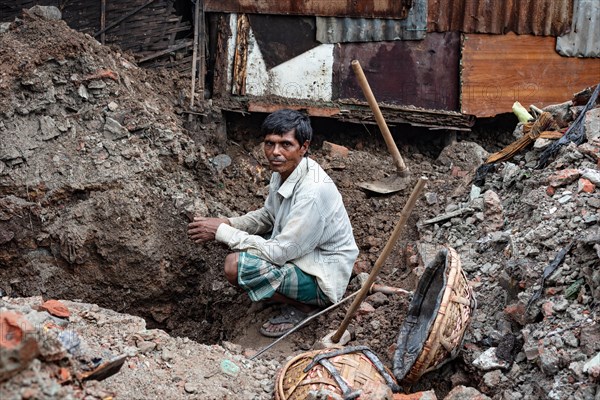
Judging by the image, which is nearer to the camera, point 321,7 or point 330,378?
point 330,378

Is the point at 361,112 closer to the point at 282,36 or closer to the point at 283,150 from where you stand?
the point at 282,36

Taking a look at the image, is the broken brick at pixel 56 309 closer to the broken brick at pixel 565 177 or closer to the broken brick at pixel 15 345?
the broken brick at pixel 15 345

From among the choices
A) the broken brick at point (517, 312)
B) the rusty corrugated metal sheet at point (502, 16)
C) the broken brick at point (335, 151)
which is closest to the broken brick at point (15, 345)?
the broken brick at point (517, 312)

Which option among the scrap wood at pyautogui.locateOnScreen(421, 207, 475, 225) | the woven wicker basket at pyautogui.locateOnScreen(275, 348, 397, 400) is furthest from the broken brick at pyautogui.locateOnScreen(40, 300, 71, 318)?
the scrap wood at pyautogui.locateOnScreen(421, 207, 475, 225)

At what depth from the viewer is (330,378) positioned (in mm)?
3742

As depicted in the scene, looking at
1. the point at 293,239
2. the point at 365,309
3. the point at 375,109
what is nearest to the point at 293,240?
the point at 293,239

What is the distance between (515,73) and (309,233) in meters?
4.23

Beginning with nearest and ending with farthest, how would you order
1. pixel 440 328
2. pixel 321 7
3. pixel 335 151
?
pixel 440 328, pixel 335 151, pixel 321 7

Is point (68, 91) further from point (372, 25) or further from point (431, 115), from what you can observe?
point (431, 115)

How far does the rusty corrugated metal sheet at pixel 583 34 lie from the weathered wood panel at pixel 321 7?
184cm

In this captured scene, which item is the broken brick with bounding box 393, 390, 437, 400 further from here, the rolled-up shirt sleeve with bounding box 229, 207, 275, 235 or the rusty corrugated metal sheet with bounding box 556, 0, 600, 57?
the rusty corrugated metal sheet with bounding box 556, 0, 600, 57

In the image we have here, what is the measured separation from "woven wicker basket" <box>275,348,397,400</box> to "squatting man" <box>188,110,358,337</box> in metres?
0.87

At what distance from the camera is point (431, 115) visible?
25.4 ft

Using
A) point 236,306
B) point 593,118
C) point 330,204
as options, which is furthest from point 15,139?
point 593,118
